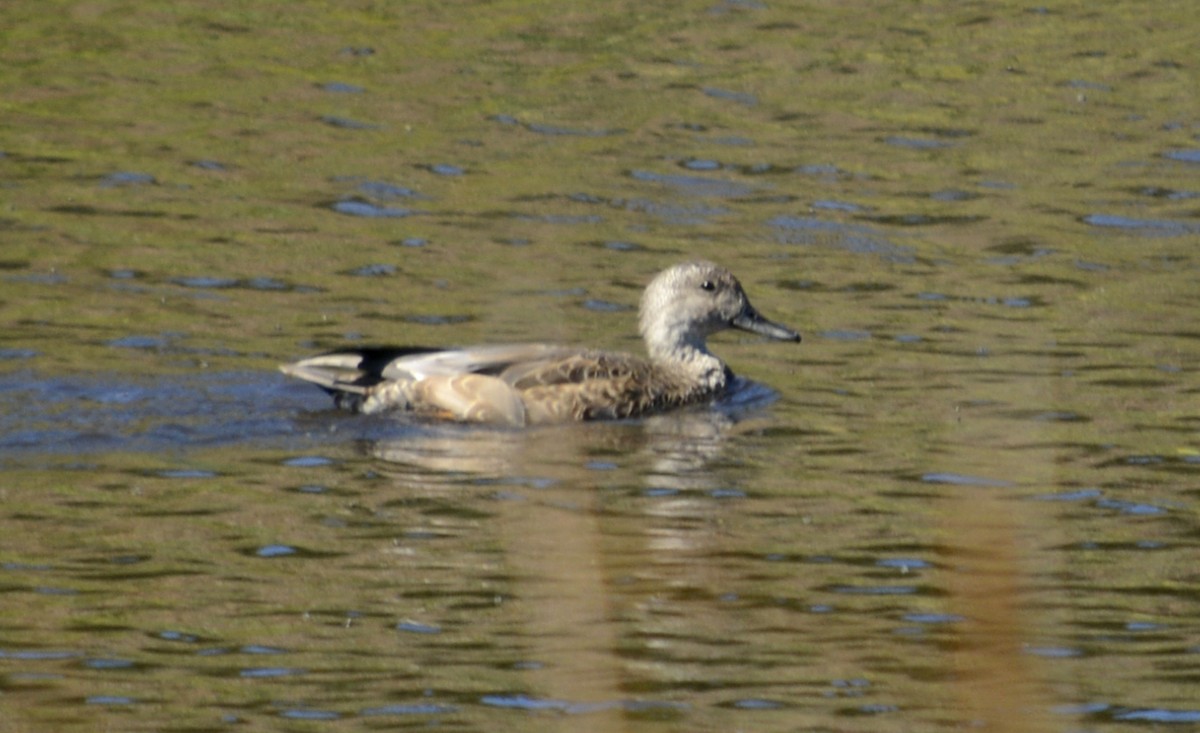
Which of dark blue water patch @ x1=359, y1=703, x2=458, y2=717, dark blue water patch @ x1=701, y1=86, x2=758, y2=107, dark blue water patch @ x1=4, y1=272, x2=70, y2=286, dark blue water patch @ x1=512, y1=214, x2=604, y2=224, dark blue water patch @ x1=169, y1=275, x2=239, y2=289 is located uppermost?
dark blue water patch @ x1=701, y1=86, x2=758, y2=107

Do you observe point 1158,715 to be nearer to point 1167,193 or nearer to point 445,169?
point 1167,193

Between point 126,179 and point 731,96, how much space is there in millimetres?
5204

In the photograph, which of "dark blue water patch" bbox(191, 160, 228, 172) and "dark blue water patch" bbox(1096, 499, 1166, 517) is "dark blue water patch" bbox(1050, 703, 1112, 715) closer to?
"dark blue water patch" bbox(1096, 499, 1166, 517)

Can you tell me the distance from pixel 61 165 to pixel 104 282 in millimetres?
3101

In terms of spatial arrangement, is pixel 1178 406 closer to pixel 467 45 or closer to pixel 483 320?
pixel 483 320

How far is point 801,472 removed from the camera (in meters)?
10.1

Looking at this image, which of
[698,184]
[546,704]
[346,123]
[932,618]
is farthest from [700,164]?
[546,704]

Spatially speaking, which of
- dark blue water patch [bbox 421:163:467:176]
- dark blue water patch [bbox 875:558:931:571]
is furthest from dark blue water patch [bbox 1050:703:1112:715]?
dark blue water patch [bbox 421:163:467:176]

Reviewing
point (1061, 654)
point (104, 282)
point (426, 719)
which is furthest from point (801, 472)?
point (104, 282)

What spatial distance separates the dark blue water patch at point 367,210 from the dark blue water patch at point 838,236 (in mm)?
2406

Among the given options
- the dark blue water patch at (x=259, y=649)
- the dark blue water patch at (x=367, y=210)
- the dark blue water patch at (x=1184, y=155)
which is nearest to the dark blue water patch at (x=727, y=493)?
the dark blue water patch at (x=259, y=649)

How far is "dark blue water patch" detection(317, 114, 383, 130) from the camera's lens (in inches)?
688

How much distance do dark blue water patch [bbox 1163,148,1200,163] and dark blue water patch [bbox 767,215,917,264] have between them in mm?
3080

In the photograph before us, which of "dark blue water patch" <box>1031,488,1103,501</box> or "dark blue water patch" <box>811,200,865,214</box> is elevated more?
"dark blue water patch" <box>811,200,865,214</box>
